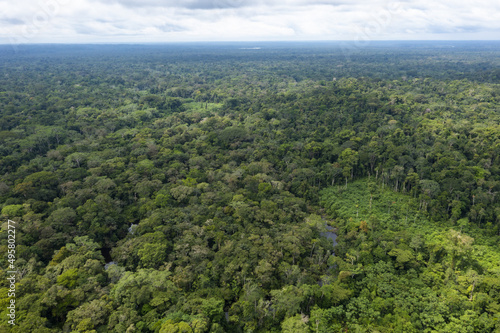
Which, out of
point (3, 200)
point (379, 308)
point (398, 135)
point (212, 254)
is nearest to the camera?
point (379, 308)

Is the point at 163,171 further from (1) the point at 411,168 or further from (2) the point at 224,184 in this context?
(1) the point at 411,168

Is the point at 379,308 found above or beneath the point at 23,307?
beneath

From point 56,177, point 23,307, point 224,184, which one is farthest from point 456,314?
point 56,177

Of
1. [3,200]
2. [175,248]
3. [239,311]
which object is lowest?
[239,311]

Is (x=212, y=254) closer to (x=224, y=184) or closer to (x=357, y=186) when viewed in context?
(x=224, y=184)

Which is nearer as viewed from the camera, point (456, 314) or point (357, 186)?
point (456, 314)

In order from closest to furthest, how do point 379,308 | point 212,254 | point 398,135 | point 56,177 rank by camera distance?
point 379,308
point 212,254
point 56,177
point 398,135

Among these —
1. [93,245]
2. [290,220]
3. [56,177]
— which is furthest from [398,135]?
[56,177]
